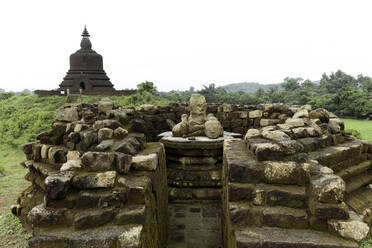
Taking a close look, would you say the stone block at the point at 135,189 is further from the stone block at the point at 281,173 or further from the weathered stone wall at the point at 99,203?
the stone block at the point at 281,173

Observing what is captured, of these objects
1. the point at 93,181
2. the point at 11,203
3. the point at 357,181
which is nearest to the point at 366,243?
the point at 357,181

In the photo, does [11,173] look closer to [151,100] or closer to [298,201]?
[298,201]

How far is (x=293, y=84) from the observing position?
158 feet

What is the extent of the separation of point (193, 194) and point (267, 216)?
10.3 ft

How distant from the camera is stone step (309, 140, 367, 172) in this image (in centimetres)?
349

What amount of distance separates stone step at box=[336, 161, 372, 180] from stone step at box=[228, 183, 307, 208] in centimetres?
214

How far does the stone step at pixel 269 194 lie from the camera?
227 cm

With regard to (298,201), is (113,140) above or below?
above

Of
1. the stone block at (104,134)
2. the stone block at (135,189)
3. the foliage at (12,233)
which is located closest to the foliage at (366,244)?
the stone block at (135,189)

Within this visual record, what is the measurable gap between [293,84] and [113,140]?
169 feet

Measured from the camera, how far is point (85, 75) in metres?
29.1

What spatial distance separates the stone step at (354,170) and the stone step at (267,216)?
225cm

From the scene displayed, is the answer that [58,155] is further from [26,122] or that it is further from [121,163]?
[26,122]

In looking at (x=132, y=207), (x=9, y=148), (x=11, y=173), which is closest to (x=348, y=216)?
(x=132, y=207)
